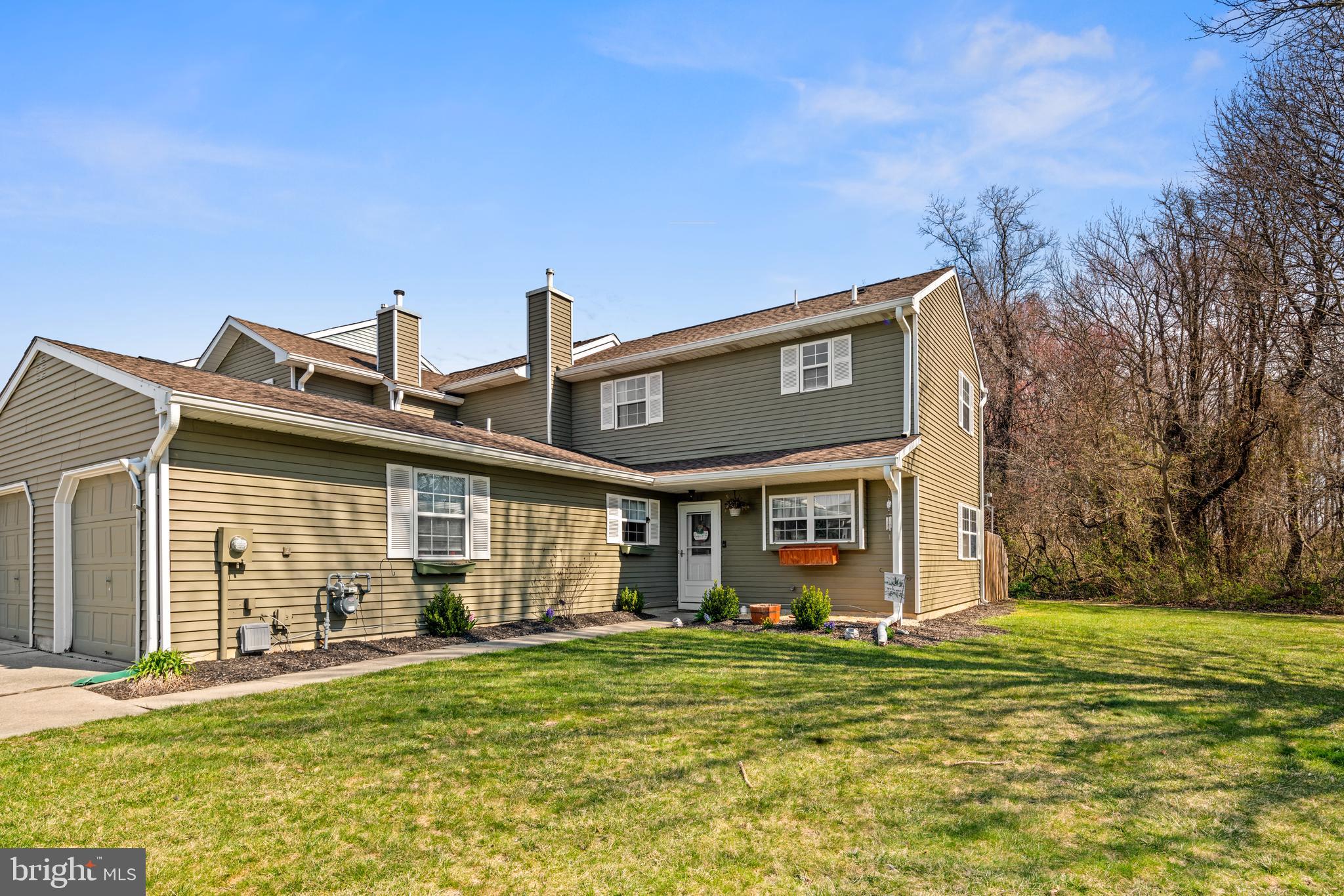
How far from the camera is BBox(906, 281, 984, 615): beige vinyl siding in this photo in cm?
1242

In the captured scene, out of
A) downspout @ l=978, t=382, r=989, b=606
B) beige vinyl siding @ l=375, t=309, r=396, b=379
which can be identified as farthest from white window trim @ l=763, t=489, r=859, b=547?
beige vinyl siding @ l=375, t=309, r=396, b=379

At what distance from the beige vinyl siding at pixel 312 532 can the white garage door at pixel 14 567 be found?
13.1 feet

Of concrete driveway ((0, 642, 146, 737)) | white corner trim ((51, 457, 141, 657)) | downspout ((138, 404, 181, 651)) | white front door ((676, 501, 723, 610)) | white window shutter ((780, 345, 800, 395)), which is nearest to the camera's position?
concrete driveway ((0, 642, 146, 737))

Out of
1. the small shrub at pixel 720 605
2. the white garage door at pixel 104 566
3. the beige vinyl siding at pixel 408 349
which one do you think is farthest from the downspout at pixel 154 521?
the beige vinyl siding at pixel 408 349

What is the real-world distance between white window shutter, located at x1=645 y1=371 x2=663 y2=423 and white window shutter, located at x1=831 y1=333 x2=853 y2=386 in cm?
363

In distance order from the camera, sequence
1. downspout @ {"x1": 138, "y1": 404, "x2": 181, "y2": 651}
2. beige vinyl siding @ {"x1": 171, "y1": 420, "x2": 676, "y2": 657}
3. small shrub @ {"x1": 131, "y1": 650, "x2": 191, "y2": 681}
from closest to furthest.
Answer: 1. small shrub @ {"x1": 131, "y1": 650, "x2": 191, "y2": 681}
2. downspout @ {"x1": 138, "y1": 404, "x2": 181, "y2": 651}
3. beige vinyl siding @ {"x1": 171, "y1": 420, "x2": 676, "y2": 657}

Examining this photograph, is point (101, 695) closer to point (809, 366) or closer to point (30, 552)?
point (30, 552)

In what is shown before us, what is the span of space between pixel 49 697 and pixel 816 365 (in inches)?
439

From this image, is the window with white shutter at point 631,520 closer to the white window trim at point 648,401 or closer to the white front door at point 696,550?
the white front door at point 696,550

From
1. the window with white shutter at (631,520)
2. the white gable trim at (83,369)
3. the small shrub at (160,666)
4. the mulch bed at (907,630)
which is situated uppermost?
the white gable trim at (83,369)

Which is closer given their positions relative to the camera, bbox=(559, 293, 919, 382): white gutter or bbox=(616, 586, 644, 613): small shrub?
bbox=(559, 293, 919, 382): white gutter

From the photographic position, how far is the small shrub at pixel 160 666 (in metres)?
6.50

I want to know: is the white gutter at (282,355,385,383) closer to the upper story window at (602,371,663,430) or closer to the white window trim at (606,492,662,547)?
the upper story window at (602,371,663,430)

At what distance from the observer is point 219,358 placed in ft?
53.2
